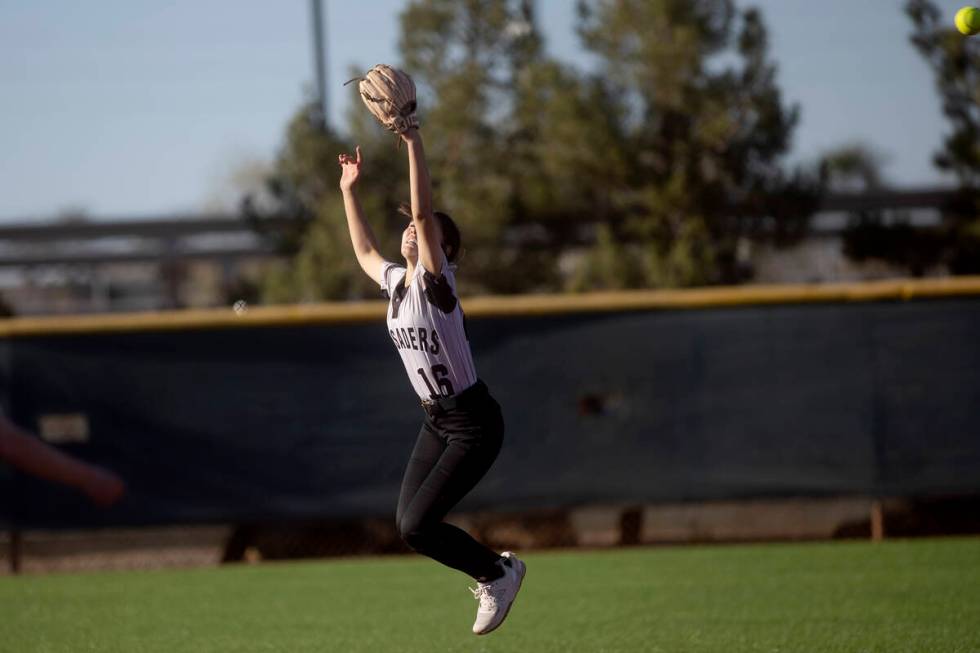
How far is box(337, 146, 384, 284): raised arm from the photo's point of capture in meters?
6.17

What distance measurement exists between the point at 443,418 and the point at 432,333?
40 centimetres

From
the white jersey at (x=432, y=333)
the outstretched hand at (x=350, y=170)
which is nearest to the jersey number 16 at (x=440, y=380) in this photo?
the white jersey at (x=432, y=333)

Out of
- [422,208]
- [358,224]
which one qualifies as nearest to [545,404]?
[358,224]

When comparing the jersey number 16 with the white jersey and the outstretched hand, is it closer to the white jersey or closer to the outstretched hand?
the white jersey

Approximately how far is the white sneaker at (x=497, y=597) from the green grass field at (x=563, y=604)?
907mm

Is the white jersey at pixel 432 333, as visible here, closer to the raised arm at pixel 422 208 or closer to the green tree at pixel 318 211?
the raised arm at pixel 422 208

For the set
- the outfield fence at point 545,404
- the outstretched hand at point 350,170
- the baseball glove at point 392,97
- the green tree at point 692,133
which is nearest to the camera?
the baseball glove at point 392,97

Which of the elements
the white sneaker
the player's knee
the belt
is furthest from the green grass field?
the belt

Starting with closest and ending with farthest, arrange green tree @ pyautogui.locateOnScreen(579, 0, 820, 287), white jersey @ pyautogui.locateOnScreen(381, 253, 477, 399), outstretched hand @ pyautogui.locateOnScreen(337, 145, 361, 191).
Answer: white jersey @ pyautogui.locateOnScreen(381, 253, 477, 399), outstretched hand @ pyautogui.locateOnScreen(337, 145, 361, 191), green tree @ pyautogui.locateOnScreen(579, 0, 820, 287)

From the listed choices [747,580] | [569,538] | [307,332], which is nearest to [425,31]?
[307,332]

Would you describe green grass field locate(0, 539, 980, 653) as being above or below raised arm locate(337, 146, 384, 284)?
below

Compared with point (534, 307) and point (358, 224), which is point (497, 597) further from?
point (534, 307)

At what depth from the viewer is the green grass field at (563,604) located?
278 inches

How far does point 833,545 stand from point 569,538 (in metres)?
2.33
